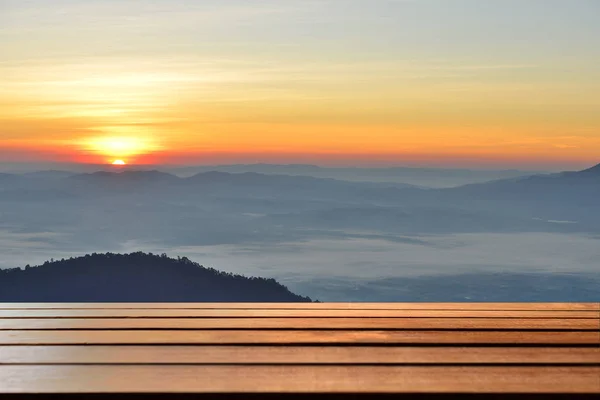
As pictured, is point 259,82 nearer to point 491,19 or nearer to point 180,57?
point 180,57

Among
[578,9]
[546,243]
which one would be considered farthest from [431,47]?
[546,243]

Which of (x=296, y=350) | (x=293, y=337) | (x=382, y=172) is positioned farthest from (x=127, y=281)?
(x=296, y=350)

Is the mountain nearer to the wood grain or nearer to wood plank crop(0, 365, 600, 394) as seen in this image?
the wood grain

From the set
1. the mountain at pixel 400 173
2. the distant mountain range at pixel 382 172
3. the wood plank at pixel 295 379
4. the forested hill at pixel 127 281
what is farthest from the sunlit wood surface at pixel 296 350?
the mountain at pixel 400 173

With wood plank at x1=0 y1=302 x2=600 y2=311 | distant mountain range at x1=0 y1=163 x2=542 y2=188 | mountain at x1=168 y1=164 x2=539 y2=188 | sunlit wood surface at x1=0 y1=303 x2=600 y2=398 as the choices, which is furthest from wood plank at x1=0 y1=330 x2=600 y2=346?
mountain at x1=168 y1=164 x2=539 y2=188

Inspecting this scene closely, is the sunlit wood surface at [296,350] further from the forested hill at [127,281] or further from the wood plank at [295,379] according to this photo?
the forested hill at [127,281]

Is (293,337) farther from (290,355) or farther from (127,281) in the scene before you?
(127,281)

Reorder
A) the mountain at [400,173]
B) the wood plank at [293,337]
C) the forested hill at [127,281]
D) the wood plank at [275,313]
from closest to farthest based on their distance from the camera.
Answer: the wood plank at [293,337], the wood plank at [275,313], the forested hill at [127,281], the mountain at [400,173]
